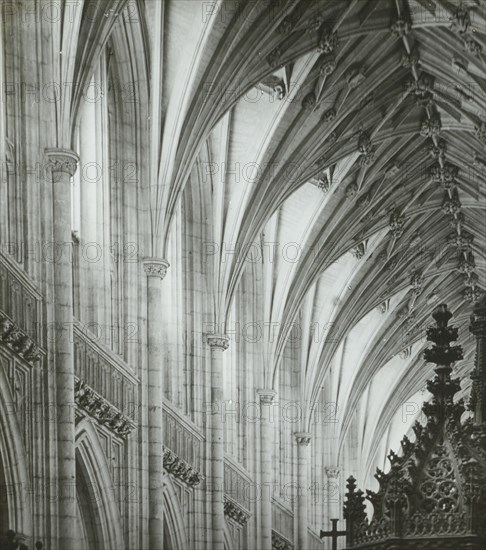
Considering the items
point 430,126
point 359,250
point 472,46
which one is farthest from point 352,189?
point 472,46

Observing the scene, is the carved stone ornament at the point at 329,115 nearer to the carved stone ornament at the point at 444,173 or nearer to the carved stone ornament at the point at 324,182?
the carved stone ornament at the point at 324,182

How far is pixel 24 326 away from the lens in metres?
22.3

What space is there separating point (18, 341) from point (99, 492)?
5.48 meters

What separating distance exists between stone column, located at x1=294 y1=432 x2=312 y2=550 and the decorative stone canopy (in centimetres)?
2972

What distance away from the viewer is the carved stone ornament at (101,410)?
82.2 ft

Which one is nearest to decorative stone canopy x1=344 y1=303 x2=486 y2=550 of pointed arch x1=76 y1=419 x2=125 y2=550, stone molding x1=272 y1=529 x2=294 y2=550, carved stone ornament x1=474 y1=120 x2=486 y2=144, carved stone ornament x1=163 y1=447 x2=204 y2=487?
pointed arch x1=76 y1=419 x2=125 y2=550

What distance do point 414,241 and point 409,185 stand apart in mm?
5000

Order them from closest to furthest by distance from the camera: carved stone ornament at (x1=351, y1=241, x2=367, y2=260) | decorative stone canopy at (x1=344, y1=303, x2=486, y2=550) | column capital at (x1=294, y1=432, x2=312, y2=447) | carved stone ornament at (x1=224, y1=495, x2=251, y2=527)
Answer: decorative stone canopy at (x1=344, y1=303, x2=486, y2=550) < carved stone ornament at (x1=224, y1=495, x2=251, y2=527) < column capital at (x1=294, y1=432, x2=312, y2=447) < carved stone ornament at (x1=351, y1=241, x2=367, y2=260)

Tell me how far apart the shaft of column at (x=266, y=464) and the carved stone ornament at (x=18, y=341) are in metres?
16.4

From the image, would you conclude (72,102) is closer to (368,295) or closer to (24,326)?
(24,326)

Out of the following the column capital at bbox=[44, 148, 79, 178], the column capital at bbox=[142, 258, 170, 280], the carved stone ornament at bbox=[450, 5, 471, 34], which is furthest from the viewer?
the carved stone ornament at bbox=[450, 5, 471, 34]

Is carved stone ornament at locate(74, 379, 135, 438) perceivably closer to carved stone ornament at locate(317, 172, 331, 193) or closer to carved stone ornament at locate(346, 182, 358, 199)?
carved stone ornament at locate(317, 172, 331, 193)

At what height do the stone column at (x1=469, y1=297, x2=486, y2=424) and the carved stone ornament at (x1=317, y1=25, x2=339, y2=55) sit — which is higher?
the carved stone ornament at (x1=317, y1=25, x2=339, y2=55)

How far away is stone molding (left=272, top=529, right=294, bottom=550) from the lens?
40.5 meters
